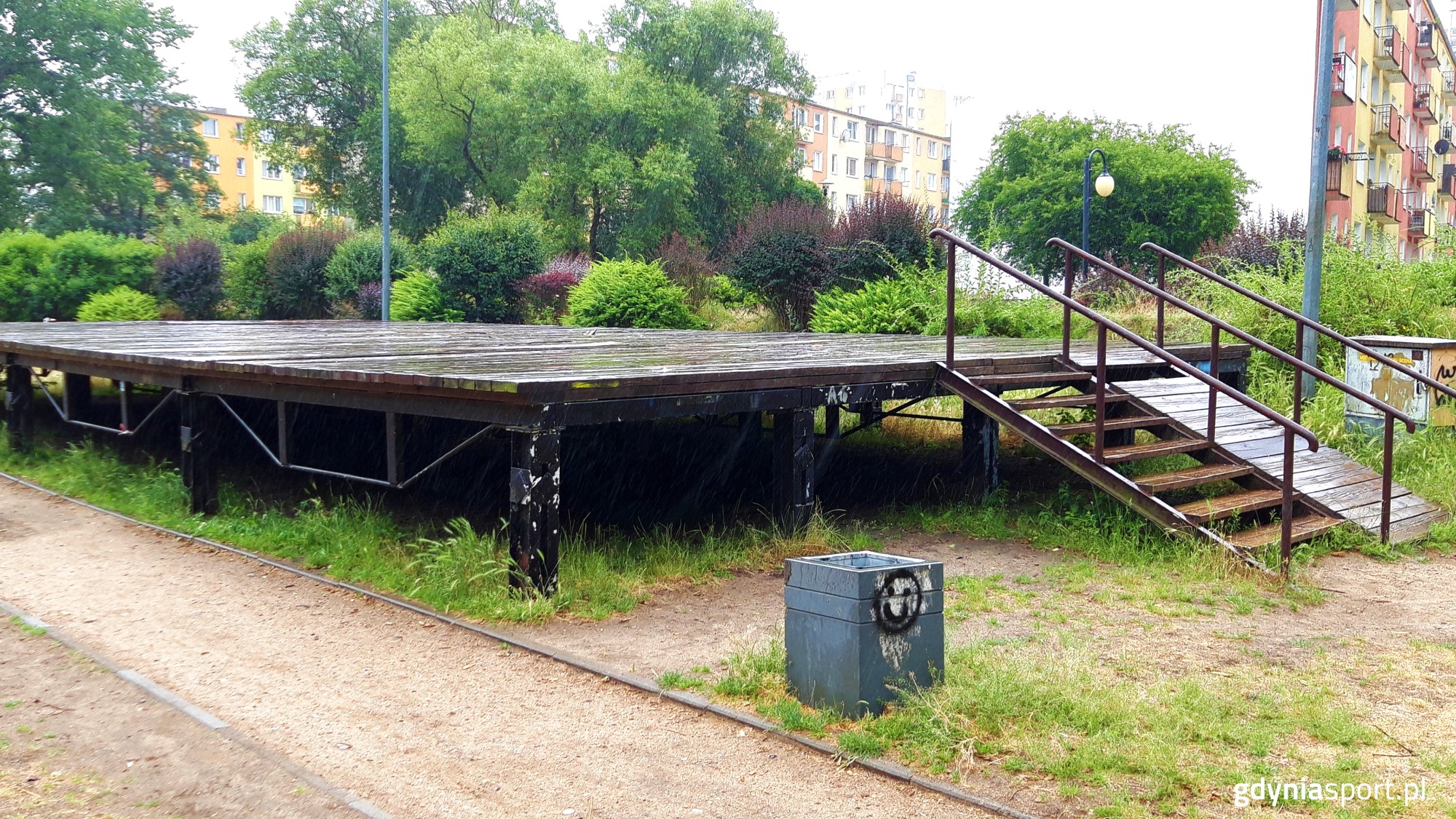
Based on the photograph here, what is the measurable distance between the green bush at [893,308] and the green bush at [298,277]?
55.7 feet

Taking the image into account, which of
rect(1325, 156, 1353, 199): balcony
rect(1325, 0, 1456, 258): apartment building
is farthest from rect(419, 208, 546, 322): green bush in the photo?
rect(1325, 156, 1353, 199): balcony

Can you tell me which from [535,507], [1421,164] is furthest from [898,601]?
[1421,164]

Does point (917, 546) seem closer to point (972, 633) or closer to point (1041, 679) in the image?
point (972, 633)

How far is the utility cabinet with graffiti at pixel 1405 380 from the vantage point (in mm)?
10453

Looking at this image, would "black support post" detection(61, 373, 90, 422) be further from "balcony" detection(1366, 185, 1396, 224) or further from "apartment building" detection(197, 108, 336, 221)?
"apartment building" detection(197, 108, 336, 221)

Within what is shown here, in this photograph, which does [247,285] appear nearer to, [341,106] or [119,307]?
[119,307]

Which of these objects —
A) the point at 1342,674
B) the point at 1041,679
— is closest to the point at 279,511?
the point at 1041,679

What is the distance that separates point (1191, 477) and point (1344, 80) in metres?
37.2

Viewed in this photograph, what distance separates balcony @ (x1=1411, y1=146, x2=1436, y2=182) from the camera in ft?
172

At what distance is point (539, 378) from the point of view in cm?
666

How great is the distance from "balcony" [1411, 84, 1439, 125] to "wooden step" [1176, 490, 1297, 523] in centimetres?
5105

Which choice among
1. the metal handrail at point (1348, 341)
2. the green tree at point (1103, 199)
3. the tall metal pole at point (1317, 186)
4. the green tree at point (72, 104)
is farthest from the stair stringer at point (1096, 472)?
the green tree at point (72, 104)

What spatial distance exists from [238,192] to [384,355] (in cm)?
8330

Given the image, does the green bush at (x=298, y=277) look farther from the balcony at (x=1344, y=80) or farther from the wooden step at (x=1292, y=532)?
the balcony at (x=1344, y=80)
